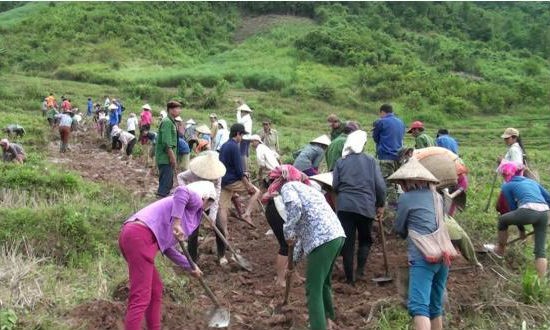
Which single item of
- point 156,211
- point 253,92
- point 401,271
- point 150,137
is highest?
point 156,211

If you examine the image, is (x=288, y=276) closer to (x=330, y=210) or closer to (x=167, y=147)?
(x=330, y=210)

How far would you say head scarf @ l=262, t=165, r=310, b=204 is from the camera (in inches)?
191

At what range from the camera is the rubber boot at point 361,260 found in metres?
6.09

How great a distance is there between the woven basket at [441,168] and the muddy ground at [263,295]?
0.93 meters

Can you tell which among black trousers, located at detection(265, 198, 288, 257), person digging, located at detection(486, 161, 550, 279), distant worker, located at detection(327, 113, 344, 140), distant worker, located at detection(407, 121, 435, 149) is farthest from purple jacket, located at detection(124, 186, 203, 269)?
distant worker, located at detection(407, 121, 435, 149)

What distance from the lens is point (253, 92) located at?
31.8 meters

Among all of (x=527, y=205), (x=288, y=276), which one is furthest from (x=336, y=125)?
(x=288, y=276)

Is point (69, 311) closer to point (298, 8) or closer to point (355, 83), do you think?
point (355, 83)

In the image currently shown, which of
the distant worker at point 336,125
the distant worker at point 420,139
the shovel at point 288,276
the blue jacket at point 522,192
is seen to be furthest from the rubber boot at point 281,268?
the distant worker at point 420,139

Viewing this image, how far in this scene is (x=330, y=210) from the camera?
15.1 feet

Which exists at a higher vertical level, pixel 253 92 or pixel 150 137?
pixel 150 137

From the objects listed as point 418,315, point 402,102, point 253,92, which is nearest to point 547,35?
point 402,102

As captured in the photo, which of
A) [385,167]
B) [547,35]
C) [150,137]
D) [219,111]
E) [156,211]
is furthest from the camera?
[547,35]

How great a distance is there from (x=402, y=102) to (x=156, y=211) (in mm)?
26746
